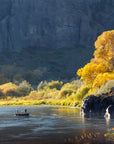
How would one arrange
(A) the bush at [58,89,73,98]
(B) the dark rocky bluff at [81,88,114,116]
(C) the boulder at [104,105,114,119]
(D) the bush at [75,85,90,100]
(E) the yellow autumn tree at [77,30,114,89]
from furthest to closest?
(A) the bush at [58,89,73,98], (D) the bush at [75,85,90,100], (E) the yellow autumn tree at [77,30,114,89], (B) the dark rocky bluff at [81,88,114,116], (C) the boulder at [104,105,114,119]

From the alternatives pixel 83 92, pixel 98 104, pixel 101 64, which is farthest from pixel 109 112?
pixel 83 92

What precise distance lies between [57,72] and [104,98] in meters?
147

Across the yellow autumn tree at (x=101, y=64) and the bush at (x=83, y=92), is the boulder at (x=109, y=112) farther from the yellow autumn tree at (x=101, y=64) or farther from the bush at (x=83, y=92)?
the bush at (x=83, y=92)

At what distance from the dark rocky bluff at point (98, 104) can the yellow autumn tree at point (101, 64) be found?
27.7 ft

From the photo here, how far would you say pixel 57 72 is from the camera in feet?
652

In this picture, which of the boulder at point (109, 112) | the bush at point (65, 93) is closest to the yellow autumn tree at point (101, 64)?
the boulder at point (109, 112)

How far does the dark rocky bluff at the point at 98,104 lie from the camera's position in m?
52.0

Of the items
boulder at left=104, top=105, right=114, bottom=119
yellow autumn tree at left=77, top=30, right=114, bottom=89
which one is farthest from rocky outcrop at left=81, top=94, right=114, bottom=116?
yellow autumn tree at left=77, top=30, right=114, bottom=89

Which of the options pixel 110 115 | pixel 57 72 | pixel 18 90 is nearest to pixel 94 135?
pixel 110 115

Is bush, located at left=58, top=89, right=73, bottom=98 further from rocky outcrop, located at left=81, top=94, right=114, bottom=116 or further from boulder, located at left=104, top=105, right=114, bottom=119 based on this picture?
boulder, located at left=104, top=105, right=114, bottom=119

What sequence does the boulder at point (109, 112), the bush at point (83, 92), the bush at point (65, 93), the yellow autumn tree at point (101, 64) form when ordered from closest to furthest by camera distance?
the boulder at point (109, 112) → the yellow autumn tree at point (101, 64) → the bush at point (83, 92) → the bush at point (65, 93)

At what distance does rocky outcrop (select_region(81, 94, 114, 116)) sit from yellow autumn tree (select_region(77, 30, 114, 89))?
8536 mm

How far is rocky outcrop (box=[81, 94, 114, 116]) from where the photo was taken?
171 feet

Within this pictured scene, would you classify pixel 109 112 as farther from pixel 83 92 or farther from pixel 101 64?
pixel 83 92
